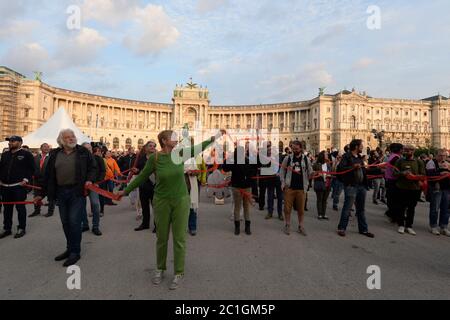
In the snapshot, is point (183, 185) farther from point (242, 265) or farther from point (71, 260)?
point (71, 260)

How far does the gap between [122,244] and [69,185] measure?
180 cm

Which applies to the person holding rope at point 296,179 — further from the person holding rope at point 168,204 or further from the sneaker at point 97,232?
the sneaker at point 97,232

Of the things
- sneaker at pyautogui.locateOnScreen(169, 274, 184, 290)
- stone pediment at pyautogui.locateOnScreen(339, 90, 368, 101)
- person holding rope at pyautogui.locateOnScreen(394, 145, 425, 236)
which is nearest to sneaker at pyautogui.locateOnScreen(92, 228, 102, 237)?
sneaker at pyautogui.locateOnScreen(169, 274, 184, 290)

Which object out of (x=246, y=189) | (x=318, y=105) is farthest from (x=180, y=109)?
(x=246, y=189)

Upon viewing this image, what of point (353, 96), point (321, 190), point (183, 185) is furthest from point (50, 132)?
point (353, 96)

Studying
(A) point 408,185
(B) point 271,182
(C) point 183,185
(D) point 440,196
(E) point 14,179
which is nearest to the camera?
(C) point 183,185

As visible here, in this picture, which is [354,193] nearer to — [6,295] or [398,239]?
[398,239]

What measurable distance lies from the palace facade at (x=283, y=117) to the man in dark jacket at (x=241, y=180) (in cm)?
7857

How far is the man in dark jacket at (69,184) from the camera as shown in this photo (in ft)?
16.5

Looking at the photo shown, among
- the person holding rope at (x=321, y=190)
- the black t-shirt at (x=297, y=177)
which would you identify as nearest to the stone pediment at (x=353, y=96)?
the person holding rope at (x=321, y=190)

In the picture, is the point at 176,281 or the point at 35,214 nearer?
the point at 176,281

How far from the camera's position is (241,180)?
7211mm

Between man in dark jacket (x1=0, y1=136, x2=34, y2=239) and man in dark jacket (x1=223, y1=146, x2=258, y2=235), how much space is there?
511cm

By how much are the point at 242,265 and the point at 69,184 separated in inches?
135
